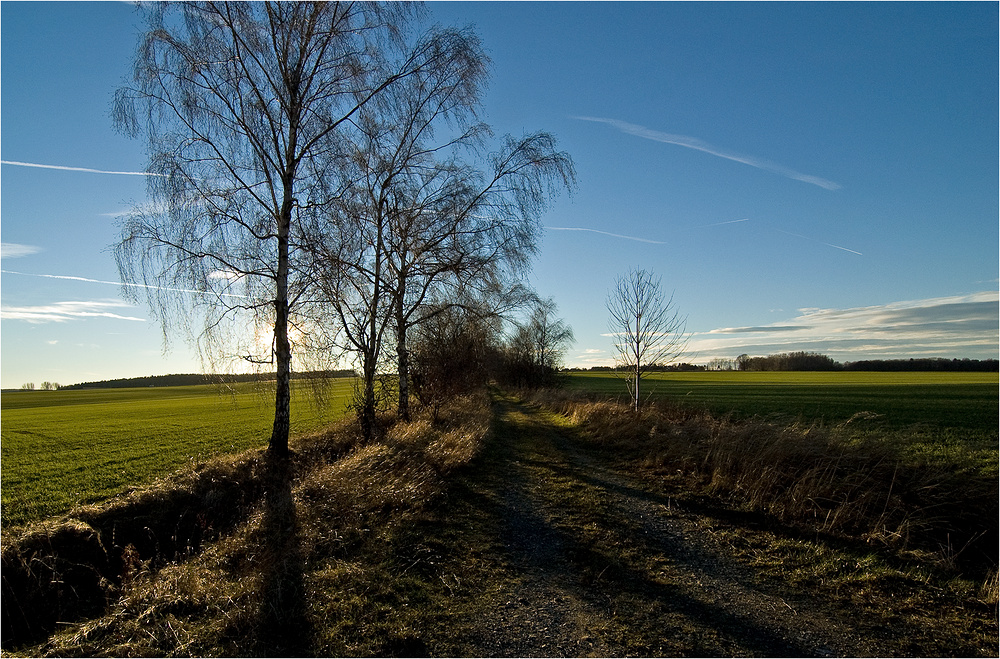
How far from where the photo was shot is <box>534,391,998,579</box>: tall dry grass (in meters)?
6.50

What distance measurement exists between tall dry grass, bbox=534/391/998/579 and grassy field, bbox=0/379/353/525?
929 centimetres

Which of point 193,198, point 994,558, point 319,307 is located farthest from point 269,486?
point 994,558

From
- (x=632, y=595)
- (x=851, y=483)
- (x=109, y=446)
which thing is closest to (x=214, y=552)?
(x=632, y=595)

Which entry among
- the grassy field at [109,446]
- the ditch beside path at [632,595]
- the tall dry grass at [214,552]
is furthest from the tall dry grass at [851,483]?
the grassy field at [109,446]

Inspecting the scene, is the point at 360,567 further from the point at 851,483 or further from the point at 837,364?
the point at 837,364

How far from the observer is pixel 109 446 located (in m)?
19.8

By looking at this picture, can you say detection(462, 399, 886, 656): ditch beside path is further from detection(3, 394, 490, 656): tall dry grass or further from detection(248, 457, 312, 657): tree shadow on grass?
detection(3, 394, 490, 656): tall dry grass

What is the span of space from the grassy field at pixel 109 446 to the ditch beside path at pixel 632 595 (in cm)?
792

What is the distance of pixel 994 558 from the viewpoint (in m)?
6.01

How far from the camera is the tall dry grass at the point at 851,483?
6.50 meters

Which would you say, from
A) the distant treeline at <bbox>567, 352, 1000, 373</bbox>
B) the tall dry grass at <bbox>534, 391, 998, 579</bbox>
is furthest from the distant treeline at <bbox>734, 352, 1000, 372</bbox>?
the tall dry grass at <bbox>534, 391, 998, 579</bbox>

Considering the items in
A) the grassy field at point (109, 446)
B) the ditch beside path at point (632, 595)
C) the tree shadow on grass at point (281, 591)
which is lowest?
the grassy field at point (109, 446)

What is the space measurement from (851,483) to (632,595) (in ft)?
17.5

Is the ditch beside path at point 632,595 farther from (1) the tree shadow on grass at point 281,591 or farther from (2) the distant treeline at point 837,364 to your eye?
(2) the distant treeline at point 837,364
